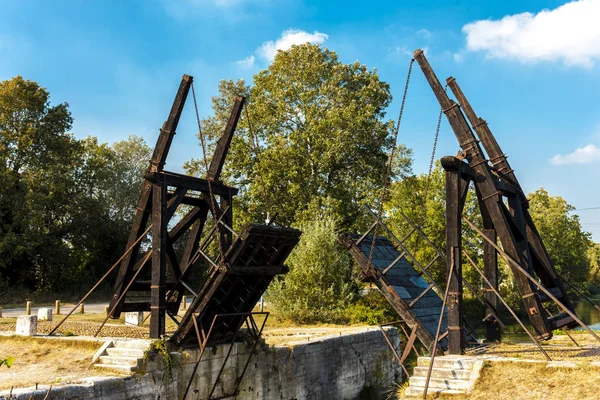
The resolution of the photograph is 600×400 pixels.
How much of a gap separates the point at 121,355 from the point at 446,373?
22.5ft

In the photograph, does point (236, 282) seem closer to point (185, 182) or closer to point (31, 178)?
point (185, 182)

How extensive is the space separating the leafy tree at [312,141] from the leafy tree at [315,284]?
3371 millimetres

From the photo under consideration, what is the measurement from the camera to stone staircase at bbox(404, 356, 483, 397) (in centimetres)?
1103

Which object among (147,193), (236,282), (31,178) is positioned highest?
(31,178)

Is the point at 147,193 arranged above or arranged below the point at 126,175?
below

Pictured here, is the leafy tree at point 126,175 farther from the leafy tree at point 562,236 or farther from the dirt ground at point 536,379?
the dirt ground at point 536,379

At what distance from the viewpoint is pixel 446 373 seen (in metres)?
11.4

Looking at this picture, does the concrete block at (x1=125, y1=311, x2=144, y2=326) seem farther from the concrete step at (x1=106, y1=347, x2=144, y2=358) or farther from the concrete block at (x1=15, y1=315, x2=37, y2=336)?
the concrete step at (x1=106, y1=347, x2=144, y2=358)

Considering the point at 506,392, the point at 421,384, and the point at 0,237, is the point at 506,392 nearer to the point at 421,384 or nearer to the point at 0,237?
the point at 421,384

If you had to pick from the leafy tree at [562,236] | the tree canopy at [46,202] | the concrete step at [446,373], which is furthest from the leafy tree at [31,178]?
the leafy tree at [562,236]

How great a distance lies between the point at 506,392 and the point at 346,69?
2882cm

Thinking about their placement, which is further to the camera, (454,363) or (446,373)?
(454,363)

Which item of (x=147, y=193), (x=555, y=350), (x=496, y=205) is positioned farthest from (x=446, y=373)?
(x=147, y=193)

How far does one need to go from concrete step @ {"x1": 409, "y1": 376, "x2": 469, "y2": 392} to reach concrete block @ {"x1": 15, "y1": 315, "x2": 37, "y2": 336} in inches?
364
